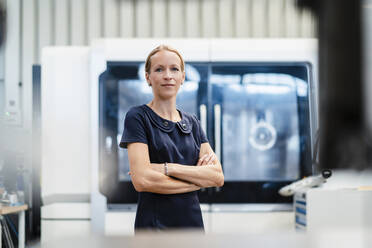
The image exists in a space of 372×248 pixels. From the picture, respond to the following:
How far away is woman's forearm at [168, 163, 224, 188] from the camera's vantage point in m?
1.15

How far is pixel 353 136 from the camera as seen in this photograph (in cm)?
23

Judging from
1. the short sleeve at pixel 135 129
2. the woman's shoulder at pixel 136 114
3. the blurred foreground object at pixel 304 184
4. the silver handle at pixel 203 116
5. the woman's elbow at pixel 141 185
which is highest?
the silver handle at pixel 203 116

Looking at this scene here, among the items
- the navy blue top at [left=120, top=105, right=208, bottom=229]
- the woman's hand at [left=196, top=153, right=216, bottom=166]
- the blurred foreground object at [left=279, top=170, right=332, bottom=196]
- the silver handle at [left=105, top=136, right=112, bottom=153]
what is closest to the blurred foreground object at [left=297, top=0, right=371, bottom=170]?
the navy blue top at [left=120, top=105, right=208, bottom=229]

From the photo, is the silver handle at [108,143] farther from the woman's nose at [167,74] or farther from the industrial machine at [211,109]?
the woman's nose at [167,74]

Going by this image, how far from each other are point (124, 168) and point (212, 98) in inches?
28.1

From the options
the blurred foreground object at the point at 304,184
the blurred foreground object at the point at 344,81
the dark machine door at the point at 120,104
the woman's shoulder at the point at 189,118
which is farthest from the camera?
the dark machine door at the point at 120,104

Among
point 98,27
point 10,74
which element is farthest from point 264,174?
point 10,74

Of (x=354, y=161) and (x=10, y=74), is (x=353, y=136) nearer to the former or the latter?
(x=354, y=161)

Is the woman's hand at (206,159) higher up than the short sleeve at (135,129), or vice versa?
the short sleeve at (135,129)

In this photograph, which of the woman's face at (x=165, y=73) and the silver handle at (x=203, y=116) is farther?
the silver handle at (x=203, y=116)

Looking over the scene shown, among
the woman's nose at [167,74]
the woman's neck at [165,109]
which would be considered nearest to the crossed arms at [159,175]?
the woman's neck at [165,109]

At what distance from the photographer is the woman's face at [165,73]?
115cm

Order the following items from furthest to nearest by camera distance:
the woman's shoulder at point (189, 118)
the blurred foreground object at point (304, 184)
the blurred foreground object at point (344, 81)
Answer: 1. the blurred foreground object at point (304, 184)
2. the woman's shoulder at point (189, 118)
3. the blurred foreground object at point (344, 81)

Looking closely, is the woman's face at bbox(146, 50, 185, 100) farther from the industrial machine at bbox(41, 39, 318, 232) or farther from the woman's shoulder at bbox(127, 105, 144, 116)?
the industrial machine at bbox(41, 39, 318, 232)
